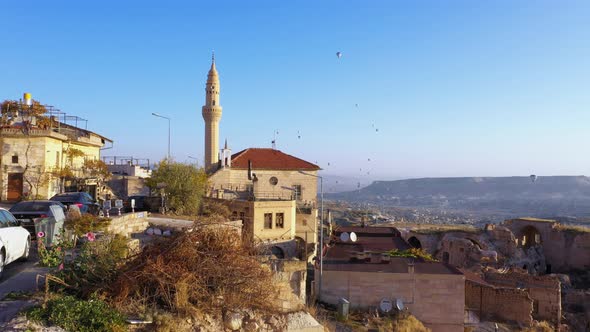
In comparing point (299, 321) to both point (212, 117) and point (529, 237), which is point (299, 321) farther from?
point (529, 237)

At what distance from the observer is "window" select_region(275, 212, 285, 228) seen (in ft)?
96.0

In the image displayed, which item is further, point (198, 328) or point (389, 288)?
point (389, 288)

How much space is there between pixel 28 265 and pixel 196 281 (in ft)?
17.1

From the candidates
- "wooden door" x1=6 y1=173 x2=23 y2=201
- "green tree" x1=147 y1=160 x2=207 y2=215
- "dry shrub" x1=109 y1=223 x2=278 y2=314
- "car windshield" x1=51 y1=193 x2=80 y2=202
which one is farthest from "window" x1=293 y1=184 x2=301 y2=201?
"dry shrub" x1=109 y1=223 x2=278 y2=314

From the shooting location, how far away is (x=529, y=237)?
4666 cm

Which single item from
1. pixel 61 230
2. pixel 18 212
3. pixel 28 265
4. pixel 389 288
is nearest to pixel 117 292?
pixel 28 265

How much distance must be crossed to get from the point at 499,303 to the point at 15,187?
25.8 meters

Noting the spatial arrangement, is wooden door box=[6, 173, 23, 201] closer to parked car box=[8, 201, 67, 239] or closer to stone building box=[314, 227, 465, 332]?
parked car box=[8, 201, 67, 239]

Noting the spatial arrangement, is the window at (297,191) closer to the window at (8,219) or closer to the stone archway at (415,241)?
the stone archway at (415,241)

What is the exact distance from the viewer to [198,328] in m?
5.79

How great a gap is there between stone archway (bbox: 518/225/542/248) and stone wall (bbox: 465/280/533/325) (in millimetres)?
28286

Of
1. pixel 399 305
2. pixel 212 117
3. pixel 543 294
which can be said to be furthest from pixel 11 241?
pixel 212 117

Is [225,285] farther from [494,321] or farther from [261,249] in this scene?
[494,321]

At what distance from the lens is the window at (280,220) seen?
2925 centimetres
